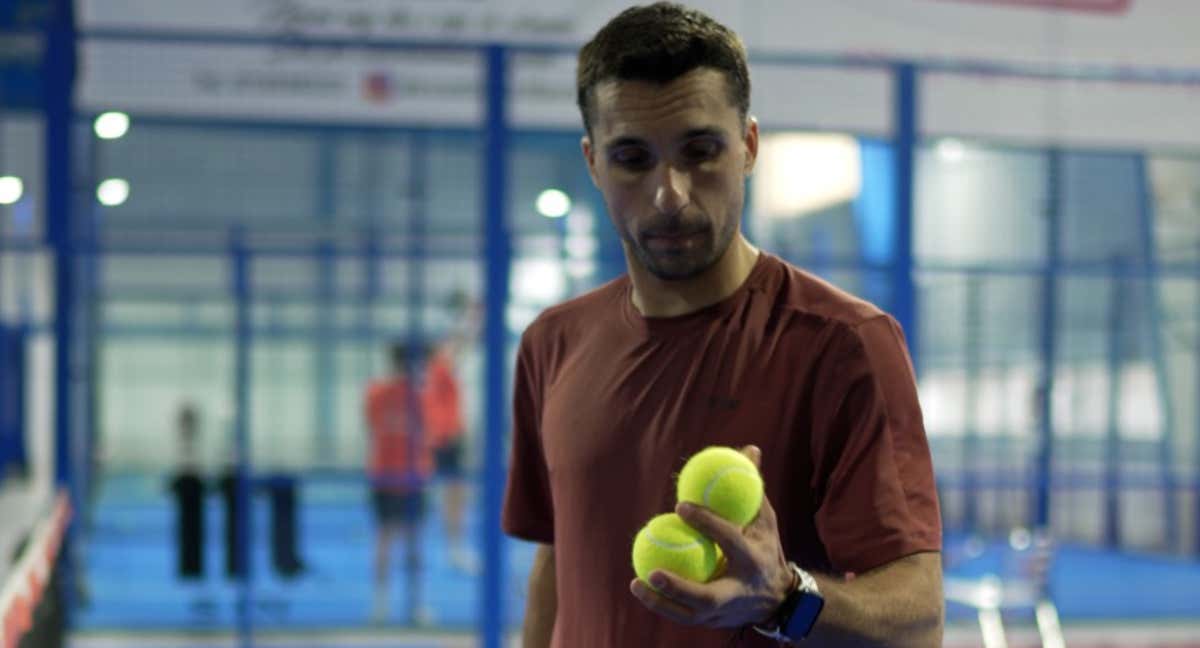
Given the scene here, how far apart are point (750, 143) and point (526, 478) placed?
1.89 ft

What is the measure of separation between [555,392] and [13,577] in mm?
2507

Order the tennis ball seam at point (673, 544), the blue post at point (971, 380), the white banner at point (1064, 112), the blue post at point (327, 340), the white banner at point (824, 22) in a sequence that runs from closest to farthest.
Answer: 1. the tennis ball seam at point (673, 544)
2. the white banner at point (824, 22)
3. the white banner at point (1064, 112)
4. the blue post at point (971, 380)
5. the blue post at point (327, 340)

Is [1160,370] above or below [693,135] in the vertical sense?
below

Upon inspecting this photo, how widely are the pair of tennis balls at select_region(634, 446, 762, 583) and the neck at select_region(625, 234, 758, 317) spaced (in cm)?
29

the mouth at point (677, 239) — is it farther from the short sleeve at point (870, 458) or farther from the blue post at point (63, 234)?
the blue post at point (63, 234)

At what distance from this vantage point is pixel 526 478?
202 cm

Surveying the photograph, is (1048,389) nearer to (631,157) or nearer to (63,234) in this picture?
(63,234)

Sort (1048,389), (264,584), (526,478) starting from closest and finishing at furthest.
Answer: (526,478)
(1048,389)
(264,584)

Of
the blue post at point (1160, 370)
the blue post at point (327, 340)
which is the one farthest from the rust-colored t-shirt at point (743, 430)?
the blue post at point (327, 340)

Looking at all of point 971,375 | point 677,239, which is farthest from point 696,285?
point 971,375

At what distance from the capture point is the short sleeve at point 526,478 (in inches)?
78.7

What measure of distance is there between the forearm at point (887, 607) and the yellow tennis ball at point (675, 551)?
5.4 inches

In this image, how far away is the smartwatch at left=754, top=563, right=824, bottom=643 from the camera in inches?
55.0

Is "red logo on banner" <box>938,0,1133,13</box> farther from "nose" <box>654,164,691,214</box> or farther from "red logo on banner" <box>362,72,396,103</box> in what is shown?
"nose" <box>654,164,691,214</box>
